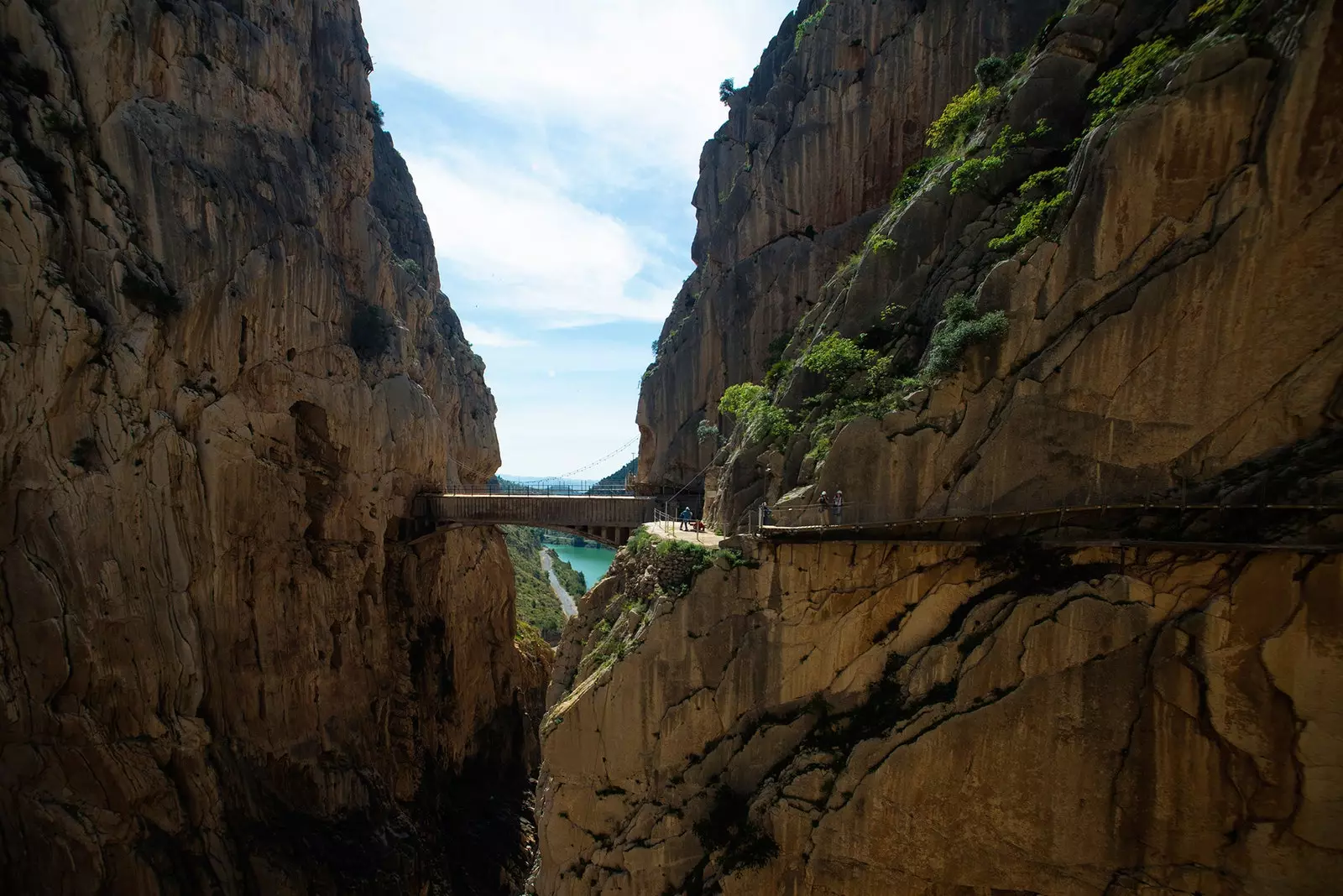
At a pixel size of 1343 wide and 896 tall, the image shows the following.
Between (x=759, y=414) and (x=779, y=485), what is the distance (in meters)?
2.26

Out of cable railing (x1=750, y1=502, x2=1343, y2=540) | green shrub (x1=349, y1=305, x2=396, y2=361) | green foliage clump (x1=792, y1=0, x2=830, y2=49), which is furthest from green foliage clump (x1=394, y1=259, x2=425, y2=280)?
cable railing (x1=750, y1=502, x2=1343, y2=540)

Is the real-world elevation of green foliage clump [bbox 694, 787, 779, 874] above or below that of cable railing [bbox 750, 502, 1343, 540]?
below

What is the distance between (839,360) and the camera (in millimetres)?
12414

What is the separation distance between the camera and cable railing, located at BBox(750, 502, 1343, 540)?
8.38 m

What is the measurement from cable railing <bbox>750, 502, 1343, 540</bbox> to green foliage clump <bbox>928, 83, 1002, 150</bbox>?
9.59 meters

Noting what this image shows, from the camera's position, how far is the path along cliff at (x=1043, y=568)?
834 centimetres

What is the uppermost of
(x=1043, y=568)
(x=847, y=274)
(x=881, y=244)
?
(x=847, y=274)

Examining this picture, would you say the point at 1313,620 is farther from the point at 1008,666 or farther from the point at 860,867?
the point at 860,867

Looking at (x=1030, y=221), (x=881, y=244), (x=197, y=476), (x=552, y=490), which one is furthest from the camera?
(x=552, y=490)

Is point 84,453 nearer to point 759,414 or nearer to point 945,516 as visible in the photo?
point 759,414

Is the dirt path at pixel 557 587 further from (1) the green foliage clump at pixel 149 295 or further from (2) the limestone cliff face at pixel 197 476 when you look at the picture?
(1) the green foliage clump at pixel 149 295

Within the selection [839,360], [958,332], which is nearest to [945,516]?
[958,332]

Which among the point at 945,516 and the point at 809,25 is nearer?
the point at 945,516

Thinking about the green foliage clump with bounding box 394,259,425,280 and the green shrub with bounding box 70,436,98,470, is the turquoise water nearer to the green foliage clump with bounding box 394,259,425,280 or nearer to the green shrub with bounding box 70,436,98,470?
the green foliage clump with bounding box 394,259,425,280
